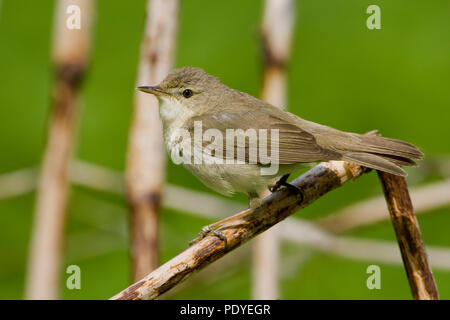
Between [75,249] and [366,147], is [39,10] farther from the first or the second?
[366,147]

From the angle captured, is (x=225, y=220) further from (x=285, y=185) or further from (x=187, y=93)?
(x=187, y=93)

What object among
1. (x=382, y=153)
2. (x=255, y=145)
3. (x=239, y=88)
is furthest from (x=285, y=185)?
(x=239, y=88)

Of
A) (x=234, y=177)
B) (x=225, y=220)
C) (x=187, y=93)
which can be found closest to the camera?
(x=225, y=220)

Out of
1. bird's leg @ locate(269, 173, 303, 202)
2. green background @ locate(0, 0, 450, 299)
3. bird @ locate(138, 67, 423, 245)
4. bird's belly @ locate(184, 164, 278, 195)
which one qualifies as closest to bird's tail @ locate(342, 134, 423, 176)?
bird @ locate(138, 67, 423, 245)

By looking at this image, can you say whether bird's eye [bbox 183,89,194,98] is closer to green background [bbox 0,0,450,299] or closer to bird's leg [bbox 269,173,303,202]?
bird's leg [bbox 269,173,303,202]

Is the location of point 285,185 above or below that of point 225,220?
above

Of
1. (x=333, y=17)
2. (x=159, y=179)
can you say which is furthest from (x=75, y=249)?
(x=333, y=17)

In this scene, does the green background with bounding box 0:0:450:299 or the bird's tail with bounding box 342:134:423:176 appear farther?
the green background with bounding box 0:0:450:299
